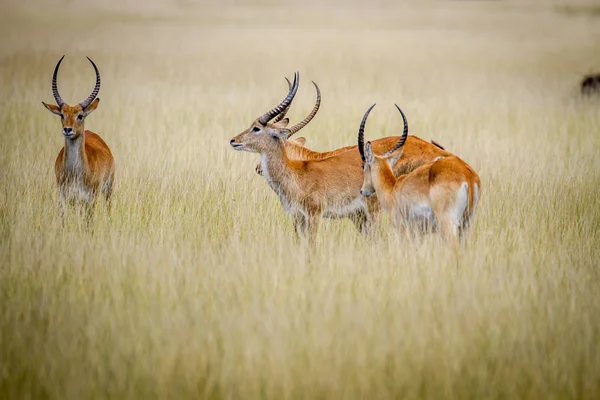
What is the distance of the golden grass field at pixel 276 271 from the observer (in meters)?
4.41

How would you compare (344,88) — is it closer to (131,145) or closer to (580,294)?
(131,145)

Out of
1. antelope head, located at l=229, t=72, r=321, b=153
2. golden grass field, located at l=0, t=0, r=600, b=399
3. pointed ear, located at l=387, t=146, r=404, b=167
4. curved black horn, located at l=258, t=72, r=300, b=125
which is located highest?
curved black horn, located at l=258, t=72, r=300, b=125

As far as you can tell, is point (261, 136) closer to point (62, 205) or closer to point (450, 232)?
point (62, 205)

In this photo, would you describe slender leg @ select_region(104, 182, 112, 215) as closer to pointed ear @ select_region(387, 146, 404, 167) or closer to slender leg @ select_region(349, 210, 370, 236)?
slender leg @ select_region(349, 210, 370, 236)

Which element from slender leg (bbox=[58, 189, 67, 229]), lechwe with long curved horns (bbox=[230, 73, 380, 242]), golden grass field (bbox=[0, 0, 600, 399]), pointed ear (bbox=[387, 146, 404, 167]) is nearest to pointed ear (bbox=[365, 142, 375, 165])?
pointed ear (bbox=[387, 146, 404, 167])

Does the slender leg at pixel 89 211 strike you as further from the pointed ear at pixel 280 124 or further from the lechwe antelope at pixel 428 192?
the lechwe antelope at pixel 428 192

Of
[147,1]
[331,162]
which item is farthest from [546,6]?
[331,162]

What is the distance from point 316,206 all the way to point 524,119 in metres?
8.84

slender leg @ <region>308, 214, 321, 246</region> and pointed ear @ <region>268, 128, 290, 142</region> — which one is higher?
pointed ear @ <region>268, 128, 290, 142</region>

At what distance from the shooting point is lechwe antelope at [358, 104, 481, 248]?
6.63 m

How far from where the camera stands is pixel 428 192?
22.1 ft

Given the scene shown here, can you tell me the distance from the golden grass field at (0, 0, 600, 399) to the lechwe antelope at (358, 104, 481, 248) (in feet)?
0.75

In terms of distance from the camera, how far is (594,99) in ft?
58.7

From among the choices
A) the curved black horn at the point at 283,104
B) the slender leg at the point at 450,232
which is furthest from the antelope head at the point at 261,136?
the slender leg at the point at 450,232
